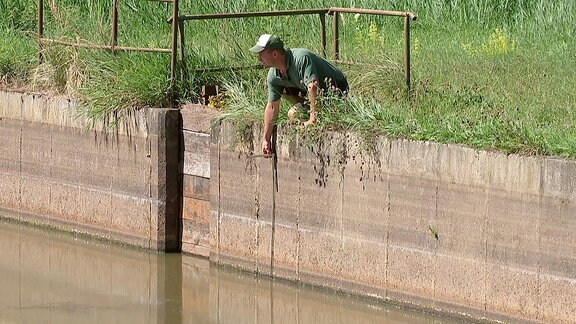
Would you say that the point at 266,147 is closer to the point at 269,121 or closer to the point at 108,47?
the point at 269,121

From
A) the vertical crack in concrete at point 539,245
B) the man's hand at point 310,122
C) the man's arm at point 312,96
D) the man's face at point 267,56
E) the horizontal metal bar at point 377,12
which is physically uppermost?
the horizontal metal bar at point 377,12

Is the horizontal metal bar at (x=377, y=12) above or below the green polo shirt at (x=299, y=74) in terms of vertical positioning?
above

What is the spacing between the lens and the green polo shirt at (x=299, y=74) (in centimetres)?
1372

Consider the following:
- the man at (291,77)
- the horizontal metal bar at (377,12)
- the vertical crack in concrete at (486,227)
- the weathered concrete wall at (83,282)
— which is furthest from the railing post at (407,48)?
the weathered concrete wall at (83,282)

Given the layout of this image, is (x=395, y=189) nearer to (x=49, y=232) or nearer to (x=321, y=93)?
(x=321, y=93)

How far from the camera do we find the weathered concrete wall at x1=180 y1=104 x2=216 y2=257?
15383mm

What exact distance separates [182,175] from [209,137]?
63 cm

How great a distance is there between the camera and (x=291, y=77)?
1383 cm

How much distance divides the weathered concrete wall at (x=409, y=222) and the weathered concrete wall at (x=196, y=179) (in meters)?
0.35

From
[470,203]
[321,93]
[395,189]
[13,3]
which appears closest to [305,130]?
[321,93]

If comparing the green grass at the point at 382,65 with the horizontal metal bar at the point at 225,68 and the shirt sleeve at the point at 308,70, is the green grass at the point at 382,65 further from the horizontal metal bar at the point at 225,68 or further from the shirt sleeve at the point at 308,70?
the shirt sleeve at the point at 308,70

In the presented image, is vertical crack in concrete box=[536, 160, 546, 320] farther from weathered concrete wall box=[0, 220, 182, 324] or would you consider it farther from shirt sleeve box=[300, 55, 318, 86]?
weathered concrete wall box=[0, 220, 182, 324]

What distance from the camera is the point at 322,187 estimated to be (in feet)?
45.5

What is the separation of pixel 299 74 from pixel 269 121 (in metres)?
0.57
